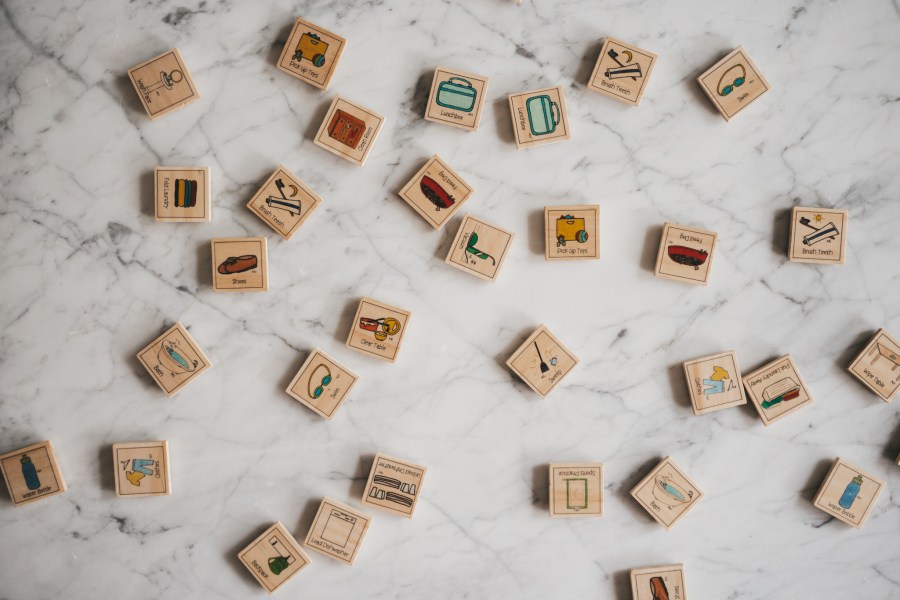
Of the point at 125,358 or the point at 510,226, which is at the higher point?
the point at 510,226

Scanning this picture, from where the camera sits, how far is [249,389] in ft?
3.86

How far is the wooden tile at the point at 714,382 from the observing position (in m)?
1.18

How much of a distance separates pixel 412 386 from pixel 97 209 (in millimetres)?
652

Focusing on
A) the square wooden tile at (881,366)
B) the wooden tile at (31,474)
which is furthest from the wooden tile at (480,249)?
the wooden tile at (31,474)

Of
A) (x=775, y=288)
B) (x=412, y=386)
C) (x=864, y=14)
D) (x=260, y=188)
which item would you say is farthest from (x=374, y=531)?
(x=864, y=14)

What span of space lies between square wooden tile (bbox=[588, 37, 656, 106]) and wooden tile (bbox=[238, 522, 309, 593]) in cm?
99

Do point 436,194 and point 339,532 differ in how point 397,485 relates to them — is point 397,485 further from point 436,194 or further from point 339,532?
point 436,194

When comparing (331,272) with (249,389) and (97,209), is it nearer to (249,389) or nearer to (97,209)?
(249,389)

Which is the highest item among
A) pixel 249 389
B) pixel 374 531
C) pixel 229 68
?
pixel 229 68

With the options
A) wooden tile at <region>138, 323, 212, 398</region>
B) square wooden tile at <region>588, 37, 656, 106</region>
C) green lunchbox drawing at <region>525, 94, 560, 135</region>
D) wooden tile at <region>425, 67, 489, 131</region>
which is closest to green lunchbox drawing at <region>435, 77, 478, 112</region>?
wooden tile at <region>425, 67, 489, 131</region>

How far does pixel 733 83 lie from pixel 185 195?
100 centimetres

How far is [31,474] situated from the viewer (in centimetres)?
116

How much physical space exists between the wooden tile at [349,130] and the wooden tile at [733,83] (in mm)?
595

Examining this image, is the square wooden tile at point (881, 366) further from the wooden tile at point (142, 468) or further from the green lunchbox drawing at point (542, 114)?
the wooden tile at point (142, 468)
